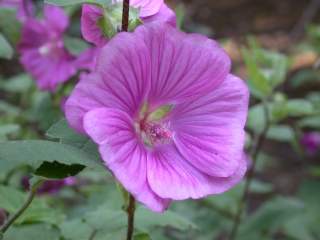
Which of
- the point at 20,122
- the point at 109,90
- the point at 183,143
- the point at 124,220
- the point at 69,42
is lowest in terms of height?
the point at 20,122

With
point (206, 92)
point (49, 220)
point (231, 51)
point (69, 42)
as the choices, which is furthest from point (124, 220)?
point (231, 51)

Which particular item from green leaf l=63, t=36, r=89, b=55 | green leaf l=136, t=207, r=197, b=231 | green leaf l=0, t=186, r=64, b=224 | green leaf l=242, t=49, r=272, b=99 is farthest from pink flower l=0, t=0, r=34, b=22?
green leaf l=136, t=207, r=197, b=231

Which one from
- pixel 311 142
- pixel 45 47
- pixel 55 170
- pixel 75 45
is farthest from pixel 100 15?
pixel 311 142

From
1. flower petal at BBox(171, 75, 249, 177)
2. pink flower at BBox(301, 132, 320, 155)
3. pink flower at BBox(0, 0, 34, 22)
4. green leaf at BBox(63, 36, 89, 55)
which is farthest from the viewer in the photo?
pink flower at BBox(301, 132, 320, 155)

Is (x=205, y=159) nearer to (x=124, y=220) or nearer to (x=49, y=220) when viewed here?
(x=124, y=220)

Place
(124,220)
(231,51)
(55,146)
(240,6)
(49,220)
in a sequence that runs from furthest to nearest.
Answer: (240,6) < (231,51) < (49,220) < (124,220) < (55,146)

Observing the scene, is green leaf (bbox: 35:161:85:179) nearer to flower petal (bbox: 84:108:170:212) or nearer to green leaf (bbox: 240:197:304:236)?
flower petal (bbox: 84:108:170:212)

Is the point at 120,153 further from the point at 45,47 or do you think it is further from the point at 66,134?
the point at 45,47
